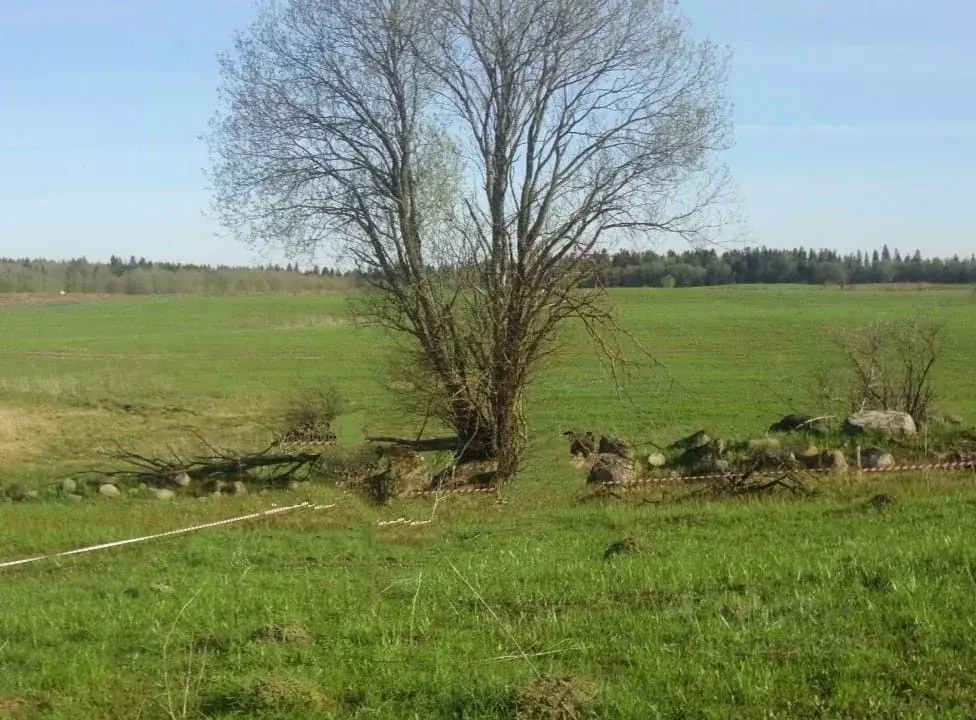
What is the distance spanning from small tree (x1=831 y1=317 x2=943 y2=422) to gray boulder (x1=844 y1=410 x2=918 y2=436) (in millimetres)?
2837

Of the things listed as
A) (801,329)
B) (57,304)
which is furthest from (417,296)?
(57,304)

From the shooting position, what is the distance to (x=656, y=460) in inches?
754

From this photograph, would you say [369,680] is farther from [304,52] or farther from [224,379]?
[224,379]

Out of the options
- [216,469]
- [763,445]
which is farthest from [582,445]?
[216,469]

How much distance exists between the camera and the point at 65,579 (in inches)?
408

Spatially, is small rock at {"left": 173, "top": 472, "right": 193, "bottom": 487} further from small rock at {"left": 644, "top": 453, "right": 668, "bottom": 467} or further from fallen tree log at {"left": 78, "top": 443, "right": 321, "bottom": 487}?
small rock at {"left": 644, "top": 453, "right": 668, "bottom": 467}

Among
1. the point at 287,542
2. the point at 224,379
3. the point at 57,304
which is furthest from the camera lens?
the point at 57,304

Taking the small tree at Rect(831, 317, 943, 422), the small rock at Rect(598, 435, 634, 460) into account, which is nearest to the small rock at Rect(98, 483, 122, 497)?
the small rock at Rect(598, 435, 634, 460)

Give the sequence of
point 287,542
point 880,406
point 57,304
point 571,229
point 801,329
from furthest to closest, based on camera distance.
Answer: point 57,304 < point 801,329 < point 880,406 < point 571,229 < point 287,542

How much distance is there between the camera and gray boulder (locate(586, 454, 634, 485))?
680 inches

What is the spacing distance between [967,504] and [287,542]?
24.1ft

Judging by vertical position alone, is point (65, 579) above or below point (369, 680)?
below

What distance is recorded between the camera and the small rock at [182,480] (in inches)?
759

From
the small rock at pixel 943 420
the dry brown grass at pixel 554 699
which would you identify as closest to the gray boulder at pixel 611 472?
the small rock at pixel 943 420
